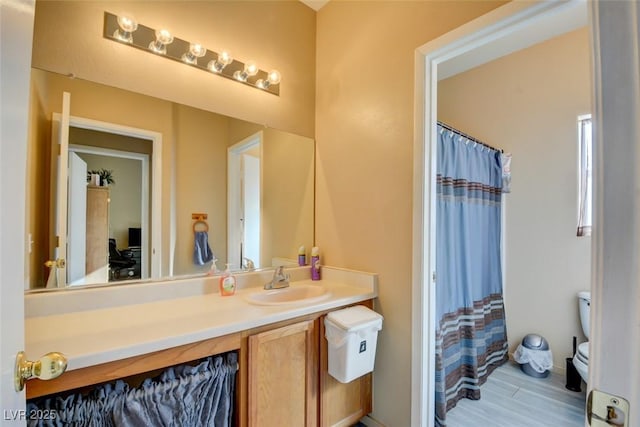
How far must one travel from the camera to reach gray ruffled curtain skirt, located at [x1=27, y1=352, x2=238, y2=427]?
961 mm

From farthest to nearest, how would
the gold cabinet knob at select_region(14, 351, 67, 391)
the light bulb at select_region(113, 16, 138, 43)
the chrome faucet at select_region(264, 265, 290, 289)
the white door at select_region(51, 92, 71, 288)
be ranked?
the chrome faucet at select_region(264, 265, 290, 289), the light bulb at select_region(113, 16, 138, 43), the white door at select_region(51, 92, 71, 288), the gold cabinet knob at select_region(14, 351, 67, 391)

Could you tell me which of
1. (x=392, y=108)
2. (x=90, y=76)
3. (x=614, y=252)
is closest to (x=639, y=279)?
(x=614, y=252)

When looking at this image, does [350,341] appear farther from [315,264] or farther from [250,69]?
[250,69]

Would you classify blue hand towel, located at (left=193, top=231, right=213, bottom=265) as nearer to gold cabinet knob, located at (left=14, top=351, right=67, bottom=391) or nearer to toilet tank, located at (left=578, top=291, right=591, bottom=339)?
gold cabinet knob, located at (left=14, top=351, right=67, bottom=391)

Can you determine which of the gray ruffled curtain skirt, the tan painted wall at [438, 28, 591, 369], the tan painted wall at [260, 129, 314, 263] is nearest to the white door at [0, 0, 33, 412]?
the gray ruffled curtain skirt

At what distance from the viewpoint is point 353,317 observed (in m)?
1.47

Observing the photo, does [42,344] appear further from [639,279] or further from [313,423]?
[639,279]

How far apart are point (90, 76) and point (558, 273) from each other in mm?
3390

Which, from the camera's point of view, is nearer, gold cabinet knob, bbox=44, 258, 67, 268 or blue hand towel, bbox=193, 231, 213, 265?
gold cabinet knob, bbox=44, 258, 67, 268

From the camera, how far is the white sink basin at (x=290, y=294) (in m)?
1.60

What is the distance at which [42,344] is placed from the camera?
94 centimetres

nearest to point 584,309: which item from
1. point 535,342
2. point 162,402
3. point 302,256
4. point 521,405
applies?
point 535,342

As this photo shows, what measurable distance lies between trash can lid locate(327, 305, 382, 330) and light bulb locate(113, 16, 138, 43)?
1721mm

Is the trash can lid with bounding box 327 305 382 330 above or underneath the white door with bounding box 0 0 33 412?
underneath
